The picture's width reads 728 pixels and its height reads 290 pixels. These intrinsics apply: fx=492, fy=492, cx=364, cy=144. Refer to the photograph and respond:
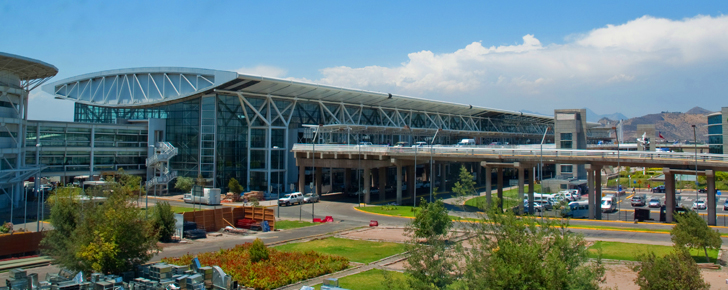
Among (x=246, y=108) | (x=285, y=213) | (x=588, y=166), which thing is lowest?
(x=285, y=213)

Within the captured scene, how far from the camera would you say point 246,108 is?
224 ft

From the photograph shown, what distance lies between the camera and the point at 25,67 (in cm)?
4925

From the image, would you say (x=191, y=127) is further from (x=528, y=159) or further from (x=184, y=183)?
(x=528, y=159)

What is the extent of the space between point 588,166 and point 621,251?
19258 millimetres

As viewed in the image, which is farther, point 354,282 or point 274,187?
point 274,187

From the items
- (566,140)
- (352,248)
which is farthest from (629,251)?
(566,140)

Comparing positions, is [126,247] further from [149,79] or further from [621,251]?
[149,79]

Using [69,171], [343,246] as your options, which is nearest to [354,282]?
[343,246]

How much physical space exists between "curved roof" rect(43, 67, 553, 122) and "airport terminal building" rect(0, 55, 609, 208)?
0.46 ft

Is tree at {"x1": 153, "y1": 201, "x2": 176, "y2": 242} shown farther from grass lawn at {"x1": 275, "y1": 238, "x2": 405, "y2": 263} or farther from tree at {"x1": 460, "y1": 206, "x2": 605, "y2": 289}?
tree at {"x1": 460, "y1": 206, "x2": 605, "y2": 289}

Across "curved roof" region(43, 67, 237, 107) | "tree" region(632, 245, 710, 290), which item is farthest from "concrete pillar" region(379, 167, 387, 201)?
"tree" region(632, 245, 710, 290)

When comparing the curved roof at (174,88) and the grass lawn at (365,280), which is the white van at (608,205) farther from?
the grass lawn at (365,280)

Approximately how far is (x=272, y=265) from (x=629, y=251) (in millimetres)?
20588

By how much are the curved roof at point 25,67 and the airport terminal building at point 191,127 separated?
10.7 m
